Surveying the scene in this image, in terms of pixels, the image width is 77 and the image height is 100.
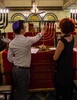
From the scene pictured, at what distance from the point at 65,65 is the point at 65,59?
92 millimetres

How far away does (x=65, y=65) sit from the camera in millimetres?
2357

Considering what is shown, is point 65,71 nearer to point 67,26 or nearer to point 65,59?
point 65,59

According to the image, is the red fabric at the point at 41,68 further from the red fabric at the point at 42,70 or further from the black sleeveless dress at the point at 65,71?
the black sleeveless dress at the point at 65,71

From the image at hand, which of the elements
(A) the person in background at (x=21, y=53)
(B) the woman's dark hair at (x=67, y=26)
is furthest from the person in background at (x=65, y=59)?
(A) the person in background at (x=21, y=53)

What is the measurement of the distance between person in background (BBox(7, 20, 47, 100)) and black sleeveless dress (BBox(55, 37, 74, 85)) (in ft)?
1.32

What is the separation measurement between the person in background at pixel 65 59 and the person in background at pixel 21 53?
34cm

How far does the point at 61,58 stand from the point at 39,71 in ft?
2.61

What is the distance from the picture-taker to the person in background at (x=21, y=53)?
7.48ft

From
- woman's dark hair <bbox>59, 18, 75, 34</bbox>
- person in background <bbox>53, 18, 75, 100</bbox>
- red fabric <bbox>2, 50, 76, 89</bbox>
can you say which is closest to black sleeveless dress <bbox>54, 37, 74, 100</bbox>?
person in background <bbox>53, 18, 75, 100</bbox>

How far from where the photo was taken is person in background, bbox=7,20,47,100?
7.48 feet

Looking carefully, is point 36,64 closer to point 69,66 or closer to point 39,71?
point 39,71

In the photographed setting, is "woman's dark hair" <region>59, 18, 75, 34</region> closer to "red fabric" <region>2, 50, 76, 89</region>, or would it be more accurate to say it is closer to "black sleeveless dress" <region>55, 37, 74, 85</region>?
"black sleeveless dress" <region>55, 37, 74, 85</region>

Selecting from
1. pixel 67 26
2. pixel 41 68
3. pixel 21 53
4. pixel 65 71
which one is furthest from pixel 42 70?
pixel 67 26

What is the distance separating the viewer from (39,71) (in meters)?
3.01
